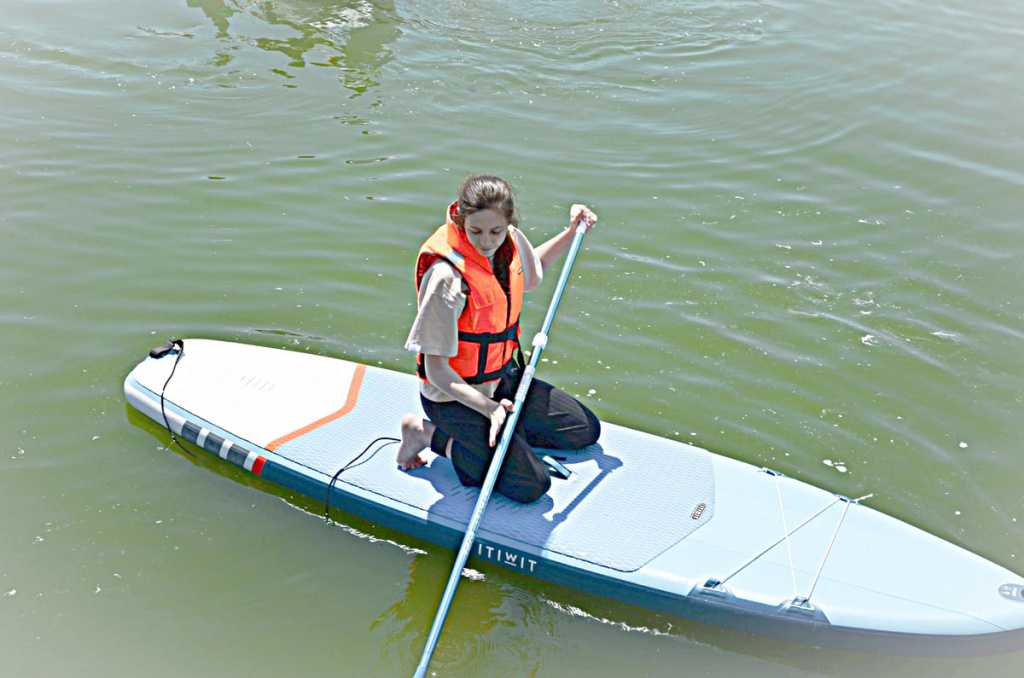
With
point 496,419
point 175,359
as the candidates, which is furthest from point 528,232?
point 496,419

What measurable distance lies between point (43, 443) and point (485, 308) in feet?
8.81

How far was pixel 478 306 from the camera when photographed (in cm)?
372

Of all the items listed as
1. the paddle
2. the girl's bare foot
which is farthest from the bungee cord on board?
the girl's bare foot

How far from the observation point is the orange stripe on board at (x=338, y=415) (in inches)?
176

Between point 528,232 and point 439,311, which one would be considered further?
point 528,232

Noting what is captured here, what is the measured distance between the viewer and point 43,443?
15.8 ft

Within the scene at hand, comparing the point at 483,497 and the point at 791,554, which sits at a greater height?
the point at 483,497

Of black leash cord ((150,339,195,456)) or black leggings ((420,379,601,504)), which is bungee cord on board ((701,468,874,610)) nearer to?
black leggings ((420,379,601,504))

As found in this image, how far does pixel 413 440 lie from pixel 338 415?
56 cm

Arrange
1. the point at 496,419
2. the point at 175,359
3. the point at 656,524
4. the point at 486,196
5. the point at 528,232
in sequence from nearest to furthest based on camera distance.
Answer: the point at 486,196 → the point at 496,419 → the point at 656,524 → the point at 175,359 → the point at 528,232

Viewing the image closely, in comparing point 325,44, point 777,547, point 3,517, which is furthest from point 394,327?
point 325,44

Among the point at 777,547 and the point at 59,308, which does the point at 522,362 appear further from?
the point at 59,308

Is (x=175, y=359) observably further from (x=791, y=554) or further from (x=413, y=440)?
(x=791, y=554)

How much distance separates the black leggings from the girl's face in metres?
0.69
